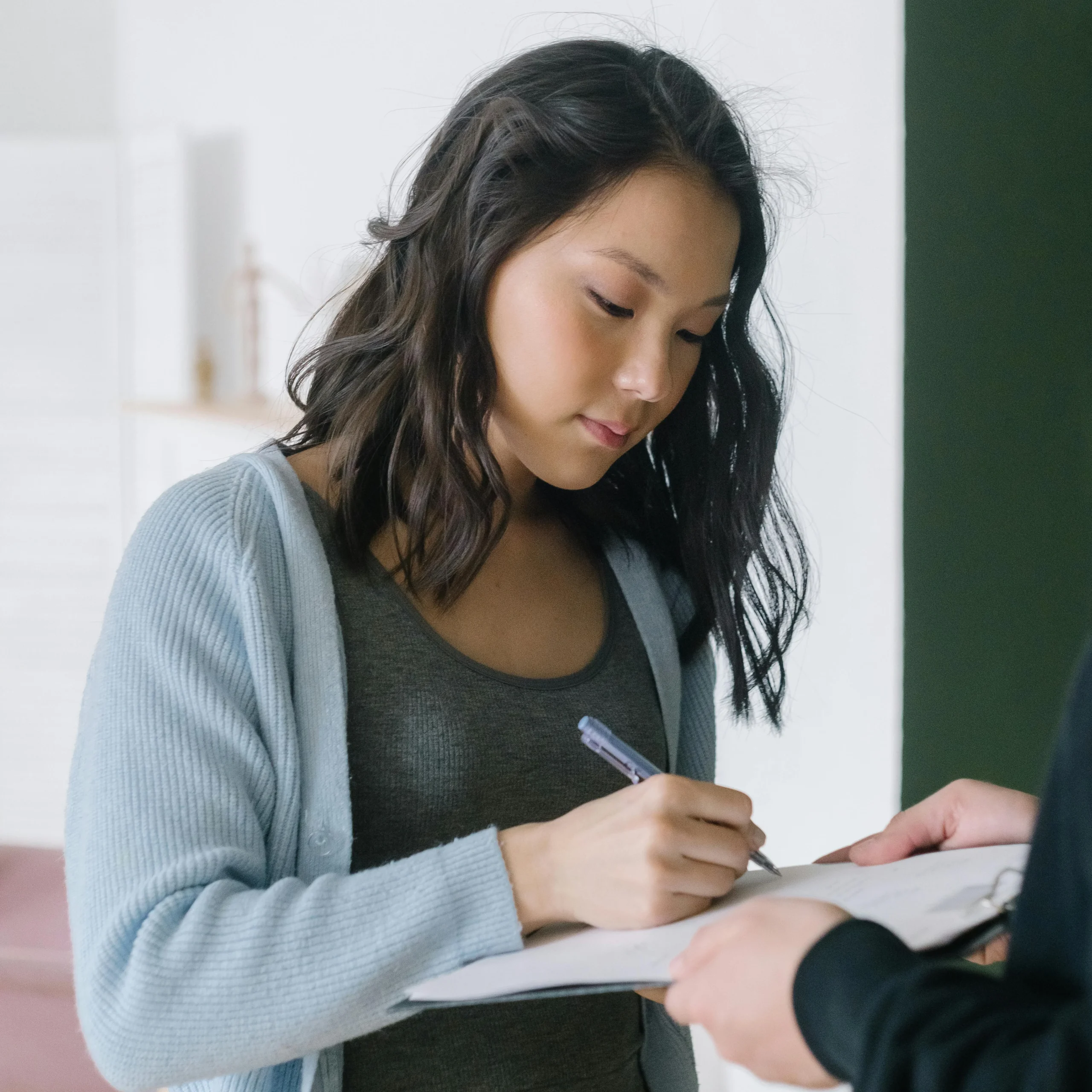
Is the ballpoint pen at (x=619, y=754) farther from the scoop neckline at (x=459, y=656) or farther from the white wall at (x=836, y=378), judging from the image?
the white wall at (x=836, y=378)

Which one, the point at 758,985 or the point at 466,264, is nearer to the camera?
the point at 758,985

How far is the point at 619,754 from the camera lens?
0.84 m

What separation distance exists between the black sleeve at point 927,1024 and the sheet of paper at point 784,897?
0.36 feet

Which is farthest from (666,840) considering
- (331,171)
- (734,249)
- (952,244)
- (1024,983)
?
(331,171)

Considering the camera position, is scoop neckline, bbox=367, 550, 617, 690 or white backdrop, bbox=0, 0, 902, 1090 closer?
scoop neckline, bbox=367, 550, 617, 690

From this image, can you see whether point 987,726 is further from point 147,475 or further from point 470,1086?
point 147,475

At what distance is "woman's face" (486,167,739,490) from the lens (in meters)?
0.99

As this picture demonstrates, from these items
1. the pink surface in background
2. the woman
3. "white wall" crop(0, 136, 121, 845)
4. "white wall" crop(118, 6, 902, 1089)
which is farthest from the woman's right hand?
"white wall" crop(0, 136, 121, 845)

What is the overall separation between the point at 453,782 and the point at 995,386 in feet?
3.59

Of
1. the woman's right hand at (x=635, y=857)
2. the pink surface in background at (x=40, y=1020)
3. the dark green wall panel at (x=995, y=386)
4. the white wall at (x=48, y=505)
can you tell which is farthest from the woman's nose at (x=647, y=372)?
the white wall at (x=48, y=505)

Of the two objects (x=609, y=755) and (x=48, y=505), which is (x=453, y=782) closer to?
(x=609, y=755)

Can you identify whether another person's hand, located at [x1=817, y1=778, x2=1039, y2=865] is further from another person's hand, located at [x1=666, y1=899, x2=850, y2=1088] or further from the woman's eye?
the woman's eye

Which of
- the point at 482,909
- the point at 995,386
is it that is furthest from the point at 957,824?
the point at 995,386

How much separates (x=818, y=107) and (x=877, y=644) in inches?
31.6
